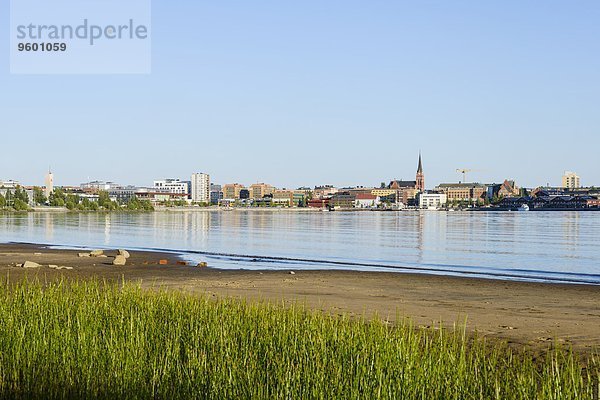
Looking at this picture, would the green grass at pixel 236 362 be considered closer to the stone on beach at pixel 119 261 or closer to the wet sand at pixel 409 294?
→ the wet sand at pixel 409 294

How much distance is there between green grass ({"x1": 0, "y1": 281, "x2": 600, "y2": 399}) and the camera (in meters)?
8.20

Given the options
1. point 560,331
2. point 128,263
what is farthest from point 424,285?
point 128,263

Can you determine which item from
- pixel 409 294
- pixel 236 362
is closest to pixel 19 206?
pixel 409 294

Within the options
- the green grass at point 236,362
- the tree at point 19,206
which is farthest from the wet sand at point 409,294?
the tree at point 19,206

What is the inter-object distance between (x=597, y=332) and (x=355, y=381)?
10.0 meters

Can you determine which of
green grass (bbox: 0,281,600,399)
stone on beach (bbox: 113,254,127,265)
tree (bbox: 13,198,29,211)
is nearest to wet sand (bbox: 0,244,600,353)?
stone on beach (bbox: 113,254,127,265)

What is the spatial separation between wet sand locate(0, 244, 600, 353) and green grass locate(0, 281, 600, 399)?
2.60 m

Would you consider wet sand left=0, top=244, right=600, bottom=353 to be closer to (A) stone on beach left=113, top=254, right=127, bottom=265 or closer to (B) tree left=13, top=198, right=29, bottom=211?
(A) stone on beach left=113, top=254, right=127, bottom=265

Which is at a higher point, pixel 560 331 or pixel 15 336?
pixel 15 336

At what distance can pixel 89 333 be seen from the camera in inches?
414

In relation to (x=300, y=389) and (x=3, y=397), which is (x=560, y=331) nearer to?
(x=300, y=389)

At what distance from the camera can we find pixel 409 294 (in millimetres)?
24172

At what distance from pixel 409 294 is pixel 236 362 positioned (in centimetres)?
1564

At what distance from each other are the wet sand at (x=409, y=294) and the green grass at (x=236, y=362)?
2602 millimetres
